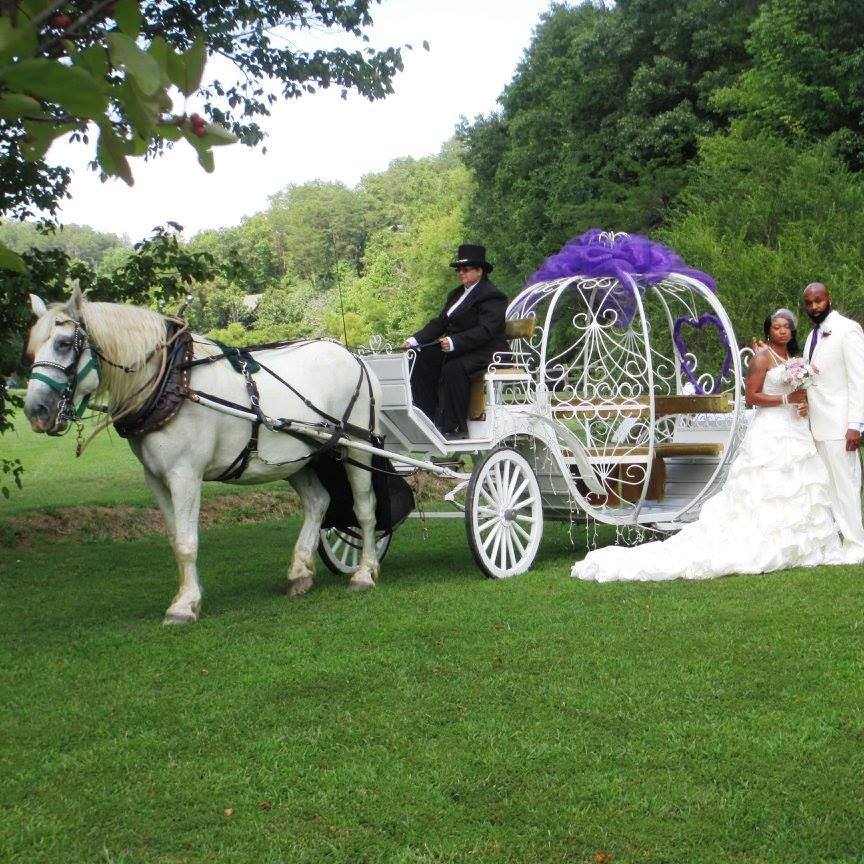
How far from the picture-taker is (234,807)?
4719 mm

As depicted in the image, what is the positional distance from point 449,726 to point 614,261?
561 cm

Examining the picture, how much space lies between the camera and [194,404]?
817 cm

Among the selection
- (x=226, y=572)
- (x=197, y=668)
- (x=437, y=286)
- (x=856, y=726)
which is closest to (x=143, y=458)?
(x=197, y=668)

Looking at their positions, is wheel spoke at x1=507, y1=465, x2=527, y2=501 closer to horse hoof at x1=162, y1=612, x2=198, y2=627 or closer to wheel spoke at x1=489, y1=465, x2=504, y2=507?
wheel spoke at x1=489, y1=465, x2=504, y2=507

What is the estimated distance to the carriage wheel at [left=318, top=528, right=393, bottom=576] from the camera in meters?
10.4

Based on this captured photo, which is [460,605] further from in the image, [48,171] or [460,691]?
[48,171]

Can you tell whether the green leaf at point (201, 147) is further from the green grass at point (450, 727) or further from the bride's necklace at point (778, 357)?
the bride's necklace at point (778, 357)

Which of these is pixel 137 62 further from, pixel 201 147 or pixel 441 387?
pixel 441 387

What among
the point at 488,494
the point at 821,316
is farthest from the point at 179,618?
the point at 821,316

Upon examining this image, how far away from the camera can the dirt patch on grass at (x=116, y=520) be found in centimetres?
1384

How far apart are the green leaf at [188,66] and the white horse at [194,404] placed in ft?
18.3

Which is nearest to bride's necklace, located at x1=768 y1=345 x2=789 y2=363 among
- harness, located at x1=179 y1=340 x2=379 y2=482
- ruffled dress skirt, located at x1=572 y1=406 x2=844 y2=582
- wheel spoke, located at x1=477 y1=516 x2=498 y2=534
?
ruffled dress skirt, located at x1=572 y1=406 x2=844 y2=582

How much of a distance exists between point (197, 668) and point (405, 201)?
105 metres

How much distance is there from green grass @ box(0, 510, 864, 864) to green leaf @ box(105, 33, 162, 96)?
10.1 ft
